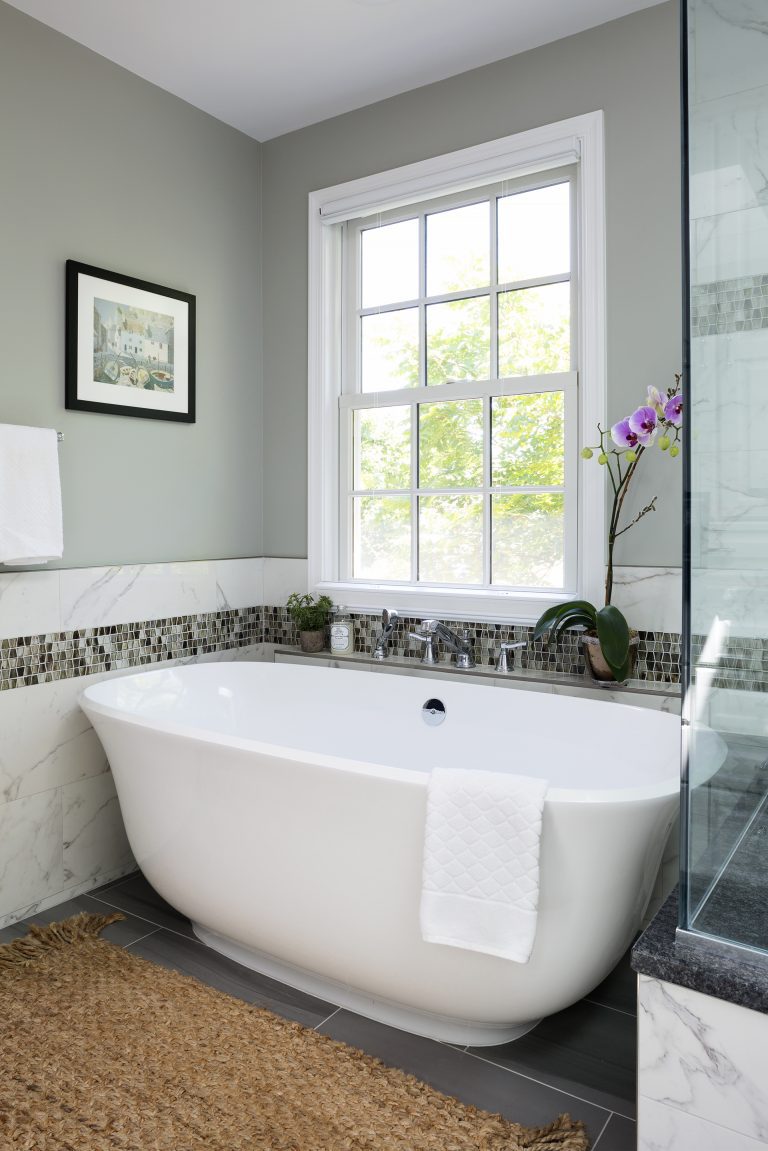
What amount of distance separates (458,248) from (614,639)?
5.39 feet

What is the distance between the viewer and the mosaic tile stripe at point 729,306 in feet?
3.96

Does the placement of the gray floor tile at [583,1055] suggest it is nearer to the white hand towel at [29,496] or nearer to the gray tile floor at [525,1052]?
the gray tile floor at [525,1052]

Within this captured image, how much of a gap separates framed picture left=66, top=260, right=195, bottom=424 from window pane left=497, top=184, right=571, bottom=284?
1.21 m

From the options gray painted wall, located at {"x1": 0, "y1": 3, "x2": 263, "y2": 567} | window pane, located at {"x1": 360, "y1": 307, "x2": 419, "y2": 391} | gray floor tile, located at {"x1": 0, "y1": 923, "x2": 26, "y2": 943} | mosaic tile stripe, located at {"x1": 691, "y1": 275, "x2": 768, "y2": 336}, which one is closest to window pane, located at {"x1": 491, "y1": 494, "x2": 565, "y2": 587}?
window pane, located at {"x1": 360, "y1": 307, "x2": 419, "y2": 391}

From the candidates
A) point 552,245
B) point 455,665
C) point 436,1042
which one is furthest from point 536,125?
point 436,1042

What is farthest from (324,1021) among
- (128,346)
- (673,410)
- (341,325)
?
(341,325)

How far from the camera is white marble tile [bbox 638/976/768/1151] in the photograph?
1238 mm

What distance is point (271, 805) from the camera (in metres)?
1.99

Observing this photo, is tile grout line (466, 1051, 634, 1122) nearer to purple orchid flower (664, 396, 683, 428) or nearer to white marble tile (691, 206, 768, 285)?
white marble tile (691, 206, 768, 285)

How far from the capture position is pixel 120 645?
9.38 feet

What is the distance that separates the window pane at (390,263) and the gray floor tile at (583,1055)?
2539mm

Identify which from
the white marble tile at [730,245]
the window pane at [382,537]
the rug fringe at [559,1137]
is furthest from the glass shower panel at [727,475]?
the window pane at [382,537]

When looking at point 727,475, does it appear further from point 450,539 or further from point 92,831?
point 92,831

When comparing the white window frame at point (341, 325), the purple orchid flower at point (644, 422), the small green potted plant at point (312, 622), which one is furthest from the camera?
the small green potted plant at point (312, 622)
